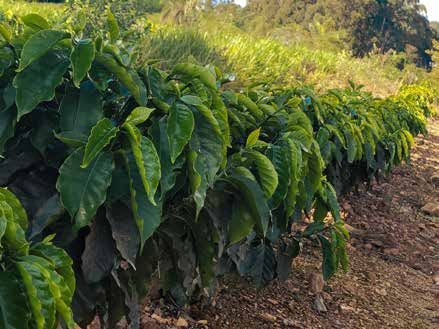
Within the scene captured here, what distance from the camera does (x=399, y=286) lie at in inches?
150

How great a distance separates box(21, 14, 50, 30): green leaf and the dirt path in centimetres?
140

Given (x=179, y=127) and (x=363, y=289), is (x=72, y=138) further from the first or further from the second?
(x=363, y=289)

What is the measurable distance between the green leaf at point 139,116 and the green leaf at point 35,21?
41 cm

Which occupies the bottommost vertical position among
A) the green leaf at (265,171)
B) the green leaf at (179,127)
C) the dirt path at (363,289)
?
the dirt path at (363,289)

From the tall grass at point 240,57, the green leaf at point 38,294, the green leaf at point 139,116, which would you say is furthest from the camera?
the tall grass at point 240,57

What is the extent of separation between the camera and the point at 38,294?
3.24 feet

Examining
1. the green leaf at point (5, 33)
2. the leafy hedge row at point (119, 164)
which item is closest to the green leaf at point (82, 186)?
the leafy hedge row at point (119, 164)

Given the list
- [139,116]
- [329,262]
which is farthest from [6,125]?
[329,262]

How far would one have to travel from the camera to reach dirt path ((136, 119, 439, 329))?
2891 millimetres

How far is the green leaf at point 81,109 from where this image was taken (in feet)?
4.89

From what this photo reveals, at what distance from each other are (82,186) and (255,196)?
0.62 metres

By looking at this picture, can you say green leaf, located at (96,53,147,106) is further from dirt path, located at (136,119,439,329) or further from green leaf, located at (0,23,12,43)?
dirt path, located at (136,119,439,329)

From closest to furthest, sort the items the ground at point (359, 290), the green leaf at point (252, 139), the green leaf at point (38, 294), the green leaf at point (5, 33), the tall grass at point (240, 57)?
1. the green leaf at point (38, 294)
2. the green leaf at point (5, 33)
3. the green leaf at point (252, 139)
4. the ground at point (359, 290)
5. the tall grass at point (240, 57)

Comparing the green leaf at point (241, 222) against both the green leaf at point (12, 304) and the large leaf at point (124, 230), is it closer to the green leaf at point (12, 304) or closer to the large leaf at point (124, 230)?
the large leaf at point (124, 230)
